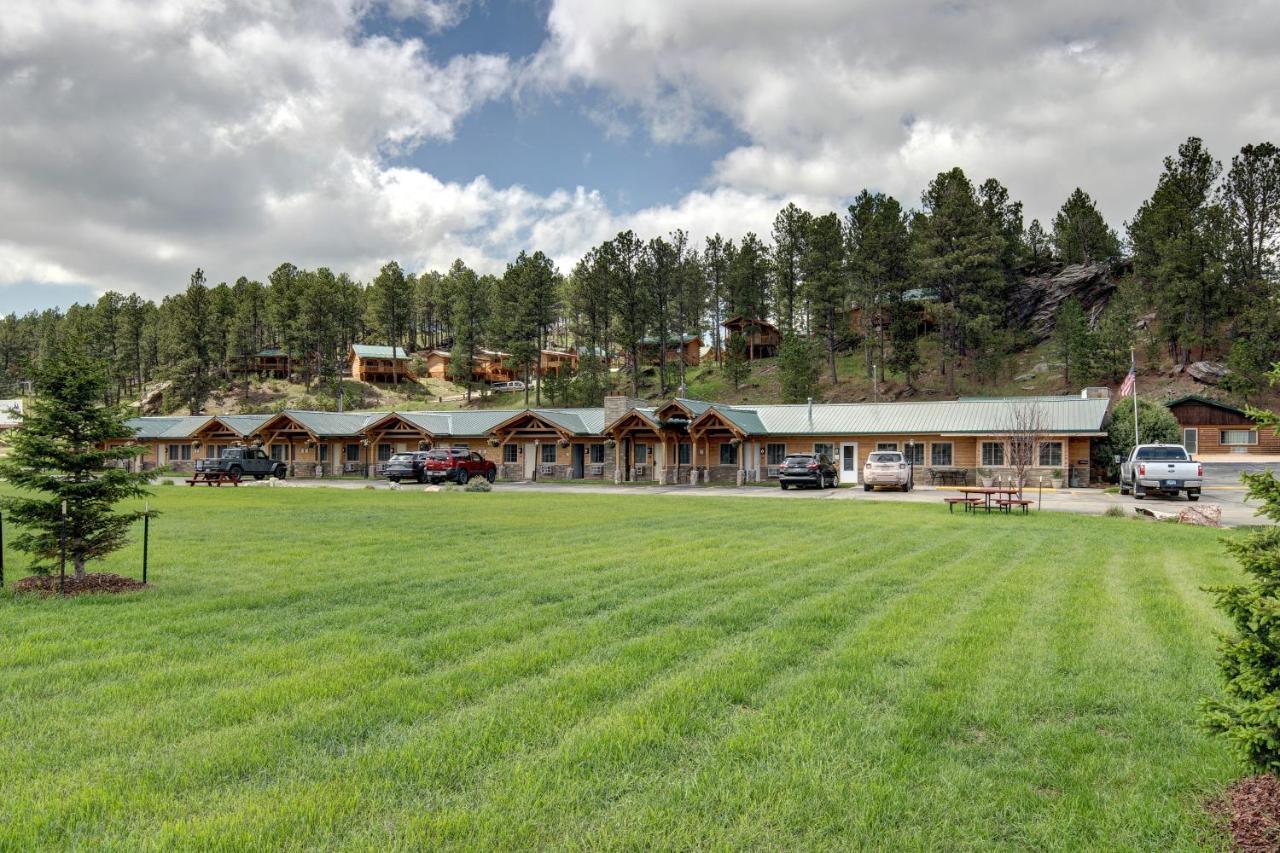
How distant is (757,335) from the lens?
237 feet

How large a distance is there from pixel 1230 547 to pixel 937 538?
1083 centimetres

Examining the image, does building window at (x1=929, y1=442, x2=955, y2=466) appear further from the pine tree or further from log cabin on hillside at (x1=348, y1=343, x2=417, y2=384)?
log cabin on hillside at (x1=348, y1=343, x2=417, y2=384)

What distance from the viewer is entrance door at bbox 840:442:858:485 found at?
1467 inches

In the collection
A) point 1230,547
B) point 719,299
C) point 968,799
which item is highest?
point 719,299

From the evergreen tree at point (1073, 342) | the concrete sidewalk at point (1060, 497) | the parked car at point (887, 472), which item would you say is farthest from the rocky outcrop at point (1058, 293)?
the parked car at point (887, 472)

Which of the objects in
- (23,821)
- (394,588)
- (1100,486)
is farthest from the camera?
(1100,486)

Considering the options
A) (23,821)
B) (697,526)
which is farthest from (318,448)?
(23,821)

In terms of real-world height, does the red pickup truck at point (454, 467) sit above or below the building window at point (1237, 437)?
below

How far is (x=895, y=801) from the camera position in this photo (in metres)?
3.57

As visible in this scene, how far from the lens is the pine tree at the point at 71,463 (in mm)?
8508

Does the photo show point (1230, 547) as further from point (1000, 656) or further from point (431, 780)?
point (431, 780)

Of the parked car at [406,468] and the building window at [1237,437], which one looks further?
the building window at [1237,437]

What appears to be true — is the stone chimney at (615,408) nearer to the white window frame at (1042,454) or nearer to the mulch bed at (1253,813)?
the white window frame at (1042,454)

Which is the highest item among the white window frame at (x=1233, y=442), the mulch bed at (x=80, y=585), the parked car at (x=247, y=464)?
the white window frame at (x=1233, y=442)
